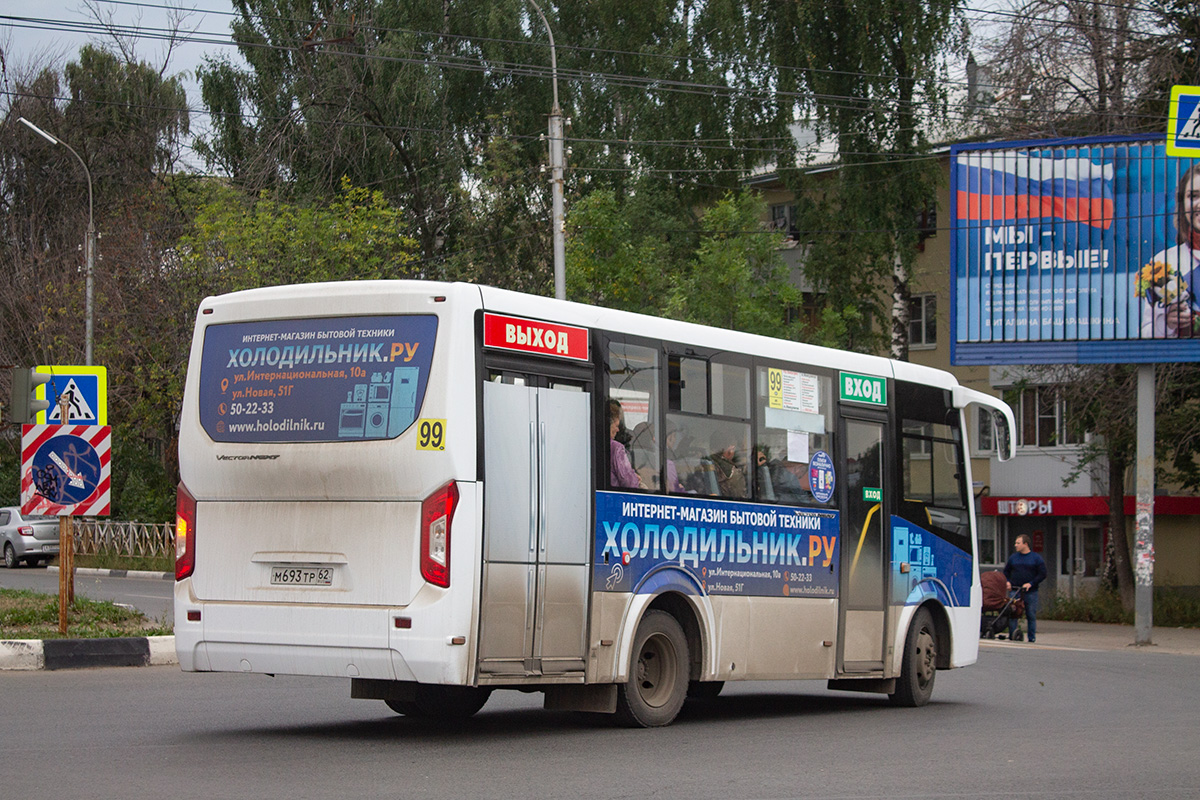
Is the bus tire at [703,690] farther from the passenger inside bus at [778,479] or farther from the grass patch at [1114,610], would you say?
the grass patch at [1114,610]

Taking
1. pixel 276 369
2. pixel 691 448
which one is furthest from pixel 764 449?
pixel 276 369

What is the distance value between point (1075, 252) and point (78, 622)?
1664cm

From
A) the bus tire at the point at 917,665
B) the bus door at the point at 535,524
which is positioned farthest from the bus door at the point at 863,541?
the bus door at the point at 535,524

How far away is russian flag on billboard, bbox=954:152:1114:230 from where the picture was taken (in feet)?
82.8

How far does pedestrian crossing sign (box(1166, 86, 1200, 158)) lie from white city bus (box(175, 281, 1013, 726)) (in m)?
14.0

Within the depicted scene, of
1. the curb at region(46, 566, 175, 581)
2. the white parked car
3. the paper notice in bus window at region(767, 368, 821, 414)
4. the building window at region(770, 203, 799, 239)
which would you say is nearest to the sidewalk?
the paper notice in bus window at region(767, 368, 821, 414)

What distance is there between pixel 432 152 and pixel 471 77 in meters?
2.30

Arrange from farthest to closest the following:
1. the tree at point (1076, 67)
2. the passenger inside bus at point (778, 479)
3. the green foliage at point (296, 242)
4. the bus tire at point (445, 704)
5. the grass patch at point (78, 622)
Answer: the green foliage at point (296, 242)
the tree at point (1076, 67)
the grass patch at point (78, 622)
the passenger inside bus at point (778, 479)
the bus tire at point (445, 704)

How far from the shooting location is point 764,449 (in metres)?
12.1

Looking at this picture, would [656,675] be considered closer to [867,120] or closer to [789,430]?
[789,430]

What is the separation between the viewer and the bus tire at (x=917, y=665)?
45.4 ft

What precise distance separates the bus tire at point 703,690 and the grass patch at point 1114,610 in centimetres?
2128

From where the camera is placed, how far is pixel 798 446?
492 inches

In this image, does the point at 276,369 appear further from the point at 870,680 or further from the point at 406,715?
the point at 870,680
